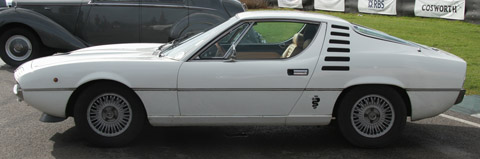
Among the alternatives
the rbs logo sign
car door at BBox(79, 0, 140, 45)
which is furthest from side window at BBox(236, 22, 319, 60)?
the rbs logo sign

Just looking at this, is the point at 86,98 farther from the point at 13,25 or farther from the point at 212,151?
the point at 13,25

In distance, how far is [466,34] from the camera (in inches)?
614

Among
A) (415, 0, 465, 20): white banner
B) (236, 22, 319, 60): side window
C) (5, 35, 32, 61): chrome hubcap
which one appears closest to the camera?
(236, 22, 319, 60): side window

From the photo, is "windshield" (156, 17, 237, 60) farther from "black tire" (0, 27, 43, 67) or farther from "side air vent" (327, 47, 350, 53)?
"black tire" (0, 27, 43, 67)

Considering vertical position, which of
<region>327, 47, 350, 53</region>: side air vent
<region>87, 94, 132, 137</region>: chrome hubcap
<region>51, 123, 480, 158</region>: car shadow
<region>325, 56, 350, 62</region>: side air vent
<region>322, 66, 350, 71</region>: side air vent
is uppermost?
<region>327, 47, 350, 53</region>: side air vent

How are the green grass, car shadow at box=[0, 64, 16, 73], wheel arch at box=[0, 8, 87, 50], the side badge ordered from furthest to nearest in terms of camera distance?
1. the green grass
2. car shadow at box=[0, 64, 16, 73]
3. wheel arch at box=[0, 8, 87, 50]
4. the side badge

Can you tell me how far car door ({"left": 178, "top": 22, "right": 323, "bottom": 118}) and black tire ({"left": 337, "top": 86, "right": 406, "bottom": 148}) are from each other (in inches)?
20.1

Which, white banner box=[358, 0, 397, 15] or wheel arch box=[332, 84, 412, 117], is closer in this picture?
wheel arch box=[332, 84, 412, 117]

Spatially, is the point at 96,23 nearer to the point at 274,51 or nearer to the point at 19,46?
the point at 19,46

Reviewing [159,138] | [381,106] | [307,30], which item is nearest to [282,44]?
[307,30]

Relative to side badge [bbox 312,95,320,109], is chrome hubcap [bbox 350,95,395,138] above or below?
below

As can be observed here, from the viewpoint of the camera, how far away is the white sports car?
5363mm

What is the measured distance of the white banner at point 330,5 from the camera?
78.2ft

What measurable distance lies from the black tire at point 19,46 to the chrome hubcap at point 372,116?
6.47 meters
